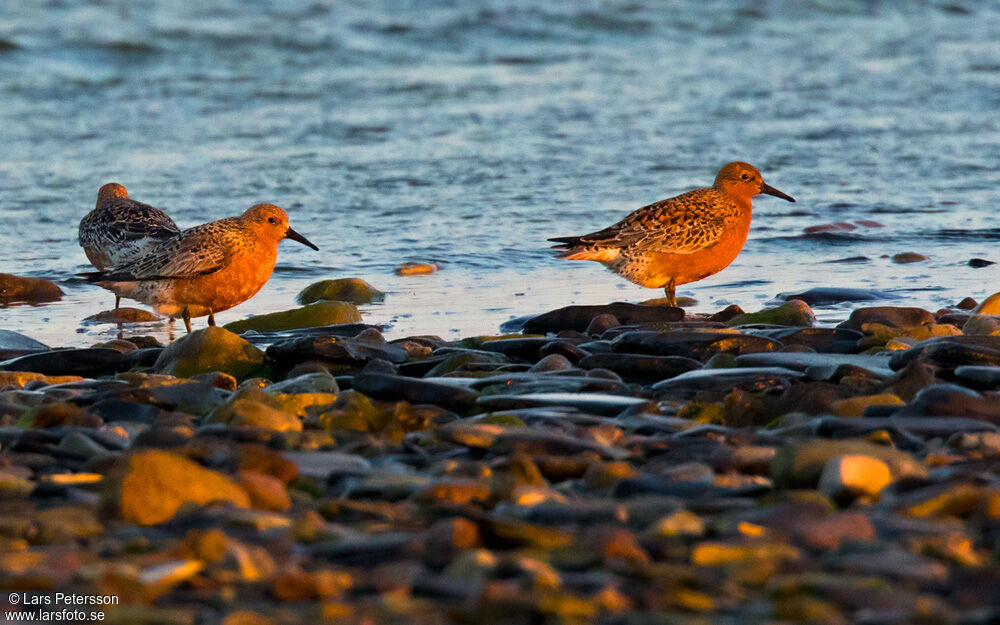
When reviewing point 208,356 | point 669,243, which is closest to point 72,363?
point 208,356

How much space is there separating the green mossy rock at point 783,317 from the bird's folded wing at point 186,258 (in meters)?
2.70

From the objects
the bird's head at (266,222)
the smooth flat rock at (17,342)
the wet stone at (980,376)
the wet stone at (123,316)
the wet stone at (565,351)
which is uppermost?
the bird's head at (266,222)

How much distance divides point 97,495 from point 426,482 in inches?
35.4

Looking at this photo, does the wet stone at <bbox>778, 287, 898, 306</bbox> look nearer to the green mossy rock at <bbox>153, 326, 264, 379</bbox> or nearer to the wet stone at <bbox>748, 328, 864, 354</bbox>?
the wet stone at <bbox>748, 328, 864, 354</bbox>

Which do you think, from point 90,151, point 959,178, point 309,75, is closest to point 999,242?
point 959,178

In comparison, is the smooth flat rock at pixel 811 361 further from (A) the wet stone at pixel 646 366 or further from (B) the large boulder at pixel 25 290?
(B) the large boulder at pixel 25 290

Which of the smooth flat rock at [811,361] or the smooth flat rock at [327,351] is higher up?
the smooth flat rock at [811,361]

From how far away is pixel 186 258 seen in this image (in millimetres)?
7270

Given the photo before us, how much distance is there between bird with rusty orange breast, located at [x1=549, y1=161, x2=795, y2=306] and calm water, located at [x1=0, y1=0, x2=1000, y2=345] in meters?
0.27

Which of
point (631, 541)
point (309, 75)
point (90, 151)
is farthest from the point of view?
point (309, 75)

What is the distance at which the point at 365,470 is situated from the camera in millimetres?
3932

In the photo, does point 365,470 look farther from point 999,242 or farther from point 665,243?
point 999,242

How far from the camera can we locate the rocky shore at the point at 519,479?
114 inches

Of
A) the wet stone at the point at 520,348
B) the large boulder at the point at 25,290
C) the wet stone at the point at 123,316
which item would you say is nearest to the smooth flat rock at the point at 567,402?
the wet stone at the point at 520,348
